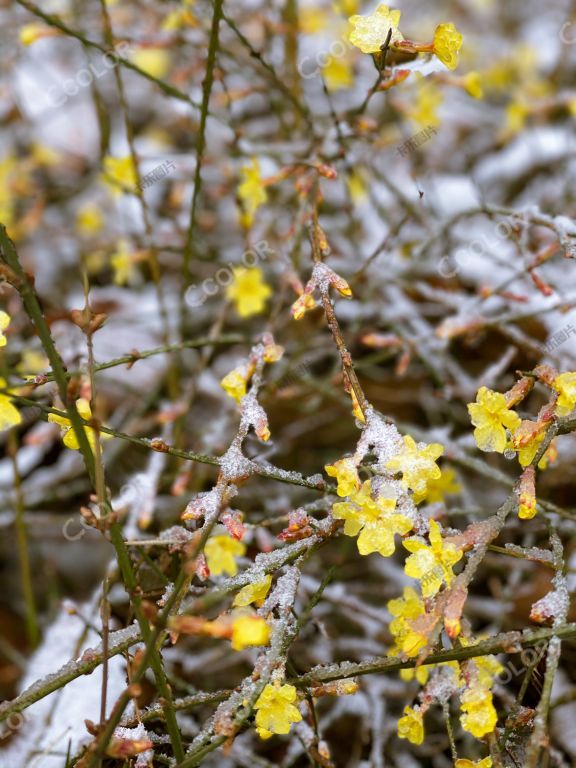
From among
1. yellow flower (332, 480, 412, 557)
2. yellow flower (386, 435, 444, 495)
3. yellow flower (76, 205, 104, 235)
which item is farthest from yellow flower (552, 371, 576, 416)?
yellow flower (76, 205, 104, 235)

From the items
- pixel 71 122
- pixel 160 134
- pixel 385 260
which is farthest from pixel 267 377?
pixel 71 122

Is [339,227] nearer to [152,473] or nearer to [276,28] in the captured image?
[276,28]

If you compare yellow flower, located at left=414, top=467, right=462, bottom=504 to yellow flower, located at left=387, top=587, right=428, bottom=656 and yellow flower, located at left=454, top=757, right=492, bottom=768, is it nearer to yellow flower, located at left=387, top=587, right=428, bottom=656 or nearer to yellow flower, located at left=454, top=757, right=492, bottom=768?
yellow flower, located at left=387, top=587, right=428, bottom=656

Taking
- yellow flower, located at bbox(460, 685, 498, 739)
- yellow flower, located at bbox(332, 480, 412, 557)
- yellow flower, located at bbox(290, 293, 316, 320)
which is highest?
yellow flower, located at bbox(290, 293, 316, 320)

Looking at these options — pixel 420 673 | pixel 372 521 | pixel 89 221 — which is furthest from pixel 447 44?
pixel 89 221

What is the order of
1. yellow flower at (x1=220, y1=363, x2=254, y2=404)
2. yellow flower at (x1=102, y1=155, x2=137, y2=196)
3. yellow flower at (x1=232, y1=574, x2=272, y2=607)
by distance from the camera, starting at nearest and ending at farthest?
yellow flower at (x1=232, y1=574, x2=272, y2=607) < yellow flower at (x1=220, y1=363, x2=254, y2=404) < yellow flower at (x1=102, y1=155, x2=137, y2=196)

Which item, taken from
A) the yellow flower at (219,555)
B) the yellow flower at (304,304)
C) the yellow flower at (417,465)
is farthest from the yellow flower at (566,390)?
the yellow flower at (219,555)
